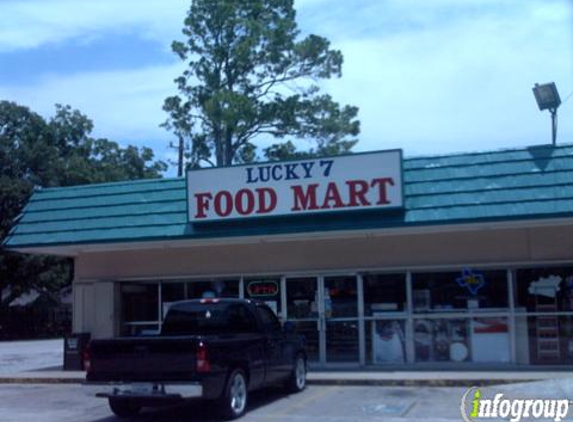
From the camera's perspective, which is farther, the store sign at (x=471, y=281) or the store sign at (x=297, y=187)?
the store sign at (x=471, y=281)

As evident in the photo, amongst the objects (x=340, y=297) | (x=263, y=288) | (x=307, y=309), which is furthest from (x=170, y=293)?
(x=340, y=297)

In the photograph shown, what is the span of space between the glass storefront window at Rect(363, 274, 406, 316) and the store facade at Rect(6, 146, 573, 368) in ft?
0.09

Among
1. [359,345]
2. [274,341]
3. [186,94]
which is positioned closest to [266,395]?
[274,341]

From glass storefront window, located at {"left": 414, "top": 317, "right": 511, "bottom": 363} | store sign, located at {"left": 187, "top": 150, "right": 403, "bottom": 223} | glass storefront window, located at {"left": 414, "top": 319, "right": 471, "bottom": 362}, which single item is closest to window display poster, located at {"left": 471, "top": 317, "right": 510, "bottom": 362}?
glass storefront window, located at {"left": 414, "top": 317, "right": 511, "bottom": 363}

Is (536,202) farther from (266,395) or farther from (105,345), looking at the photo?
(105,345)

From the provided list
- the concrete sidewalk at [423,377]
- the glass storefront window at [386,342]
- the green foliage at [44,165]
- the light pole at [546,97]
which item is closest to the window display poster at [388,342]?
the glass storefront window at [386,342]

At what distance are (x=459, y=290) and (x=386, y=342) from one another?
6.93 ft

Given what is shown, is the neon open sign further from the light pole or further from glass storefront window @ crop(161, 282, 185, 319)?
the light pole

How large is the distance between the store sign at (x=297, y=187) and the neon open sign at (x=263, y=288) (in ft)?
6.93

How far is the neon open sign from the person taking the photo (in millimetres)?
20000

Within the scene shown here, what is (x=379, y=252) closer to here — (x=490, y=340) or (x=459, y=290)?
(x=459, y=290)
